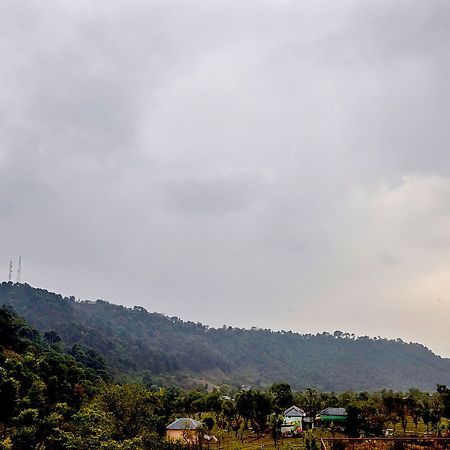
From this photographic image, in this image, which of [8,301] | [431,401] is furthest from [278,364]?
[431,401]

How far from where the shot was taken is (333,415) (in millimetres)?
52250

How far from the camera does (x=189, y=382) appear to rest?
441 ft

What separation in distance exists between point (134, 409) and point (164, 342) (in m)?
147

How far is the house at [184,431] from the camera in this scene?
142ft

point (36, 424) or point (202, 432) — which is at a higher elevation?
point (36, 424)

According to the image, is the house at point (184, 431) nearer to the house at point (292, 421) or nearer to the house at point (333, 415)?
the house at point (292, 421)

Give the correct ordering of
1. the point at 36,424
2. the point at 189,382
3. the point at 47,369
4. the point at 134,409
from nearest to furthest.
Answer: the point at 36,424 → the point at 134,409 → the point at 47,369 → the point at 189,382

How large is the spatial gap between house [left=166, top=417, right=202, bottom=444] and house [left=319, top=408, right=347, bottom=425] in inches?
561

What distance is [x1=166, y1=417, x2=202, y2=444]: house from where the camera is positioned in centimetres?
4322

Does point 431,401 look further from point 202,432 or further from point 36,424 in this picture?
point 36,424

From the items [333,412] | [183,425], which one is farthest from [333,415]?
[183,425]

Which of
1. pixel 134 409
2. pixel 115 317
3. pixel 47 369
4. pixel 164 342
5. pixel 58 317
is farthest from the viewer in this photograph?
pixel 115 317

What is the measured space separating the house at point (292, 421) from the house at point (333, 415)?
2.53 m

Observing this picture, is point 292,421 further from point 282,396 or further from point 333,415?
point 282,396
